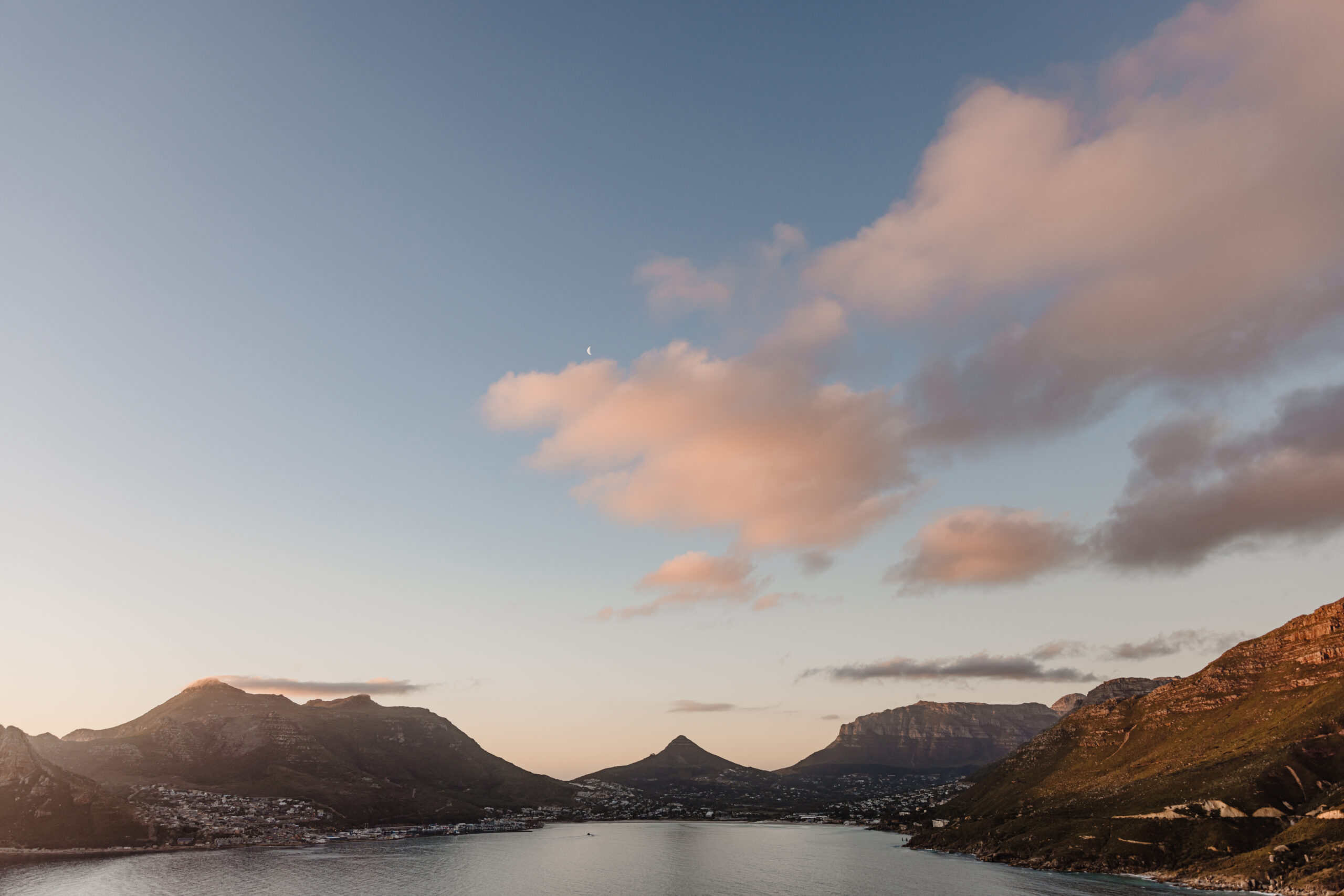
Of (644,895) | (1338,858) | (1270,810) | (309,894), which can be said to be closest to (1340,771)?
(1270,810)

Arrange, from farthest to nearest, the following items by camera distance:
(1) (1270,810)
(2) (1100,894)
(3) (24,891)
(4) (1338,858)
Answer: (3) (24,891)
(1) (1270,810)
(2) (1100,894)
(4) (1338,858)

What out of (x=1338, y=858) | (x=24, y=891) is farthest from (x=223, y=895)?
(x=1338, y=858)

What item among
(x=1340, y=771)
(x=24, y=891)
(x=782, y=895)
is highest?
(x=1340, y=771)

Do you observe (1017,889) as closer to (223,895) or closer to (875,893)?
(875,893)

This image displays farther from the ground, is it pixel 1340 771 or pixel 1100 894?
pixel 1340 771

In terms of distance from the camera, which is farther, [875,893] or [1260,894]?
[875,893]

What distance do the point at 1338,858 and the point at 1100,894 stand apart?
4839cm

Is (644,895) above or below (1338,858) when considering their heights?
below

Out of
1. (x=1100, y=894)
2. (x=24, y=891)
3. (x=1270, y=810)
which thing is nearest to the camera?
(x=1100, y=894)

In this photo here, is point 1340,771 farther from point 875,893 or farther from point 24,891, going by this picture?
point 24,891

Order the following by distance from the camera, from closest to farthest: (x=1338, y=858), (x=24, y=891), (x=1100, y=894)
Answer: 1. (x=1338, y=858)
2. (x=1100, y=894)
3. (x=24, y=891)

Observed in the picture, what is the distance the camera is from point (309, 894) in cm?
19662

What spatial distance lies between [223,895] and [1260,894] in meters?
260

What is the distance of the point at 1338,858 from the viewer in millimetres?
144375
